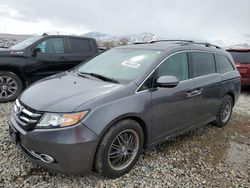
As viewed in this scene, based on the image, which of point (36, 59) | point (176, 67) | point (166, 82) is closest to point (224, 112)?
point (176, 67)

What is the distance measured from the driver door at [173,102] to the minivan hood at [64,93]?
2.13ft

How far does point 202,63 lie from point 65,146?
2848 mm

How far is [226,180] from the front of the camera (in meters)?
3.30

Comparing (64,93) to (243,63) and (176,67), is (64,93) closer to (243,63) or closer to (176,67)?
(176,67)

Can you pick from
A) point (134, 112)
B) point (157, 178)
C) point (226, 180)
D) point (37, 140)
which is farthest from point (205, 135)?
point (37, 140)

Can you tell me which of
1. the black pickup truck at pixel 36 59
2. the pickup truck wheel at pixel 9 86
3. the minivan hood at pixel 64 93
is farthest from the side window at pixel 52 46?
the minivan hood at pixel 64 93

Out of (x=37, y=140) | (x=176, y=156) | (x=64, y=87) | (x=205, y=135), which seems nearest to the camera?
(x=37, y=140)

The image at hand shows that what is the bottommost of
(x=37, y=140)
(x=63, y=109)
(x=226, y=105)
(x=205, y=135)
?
(x=205, y=135)

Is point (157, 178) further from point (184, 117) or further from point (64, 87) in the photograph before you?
point (64, 87)

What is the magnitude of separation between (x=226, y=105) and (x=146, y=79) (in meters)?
2.62

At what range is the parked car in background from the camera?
8656 mm

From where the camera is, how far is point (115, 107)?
2904mm

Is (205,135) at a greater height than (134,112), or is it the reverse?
(134,112)

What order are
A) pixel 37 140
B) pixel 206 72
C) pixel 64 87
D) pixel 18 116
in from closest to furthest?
pixel 37 140 < pixel 18 116 < pixel 64 87 < pixel 206 72
